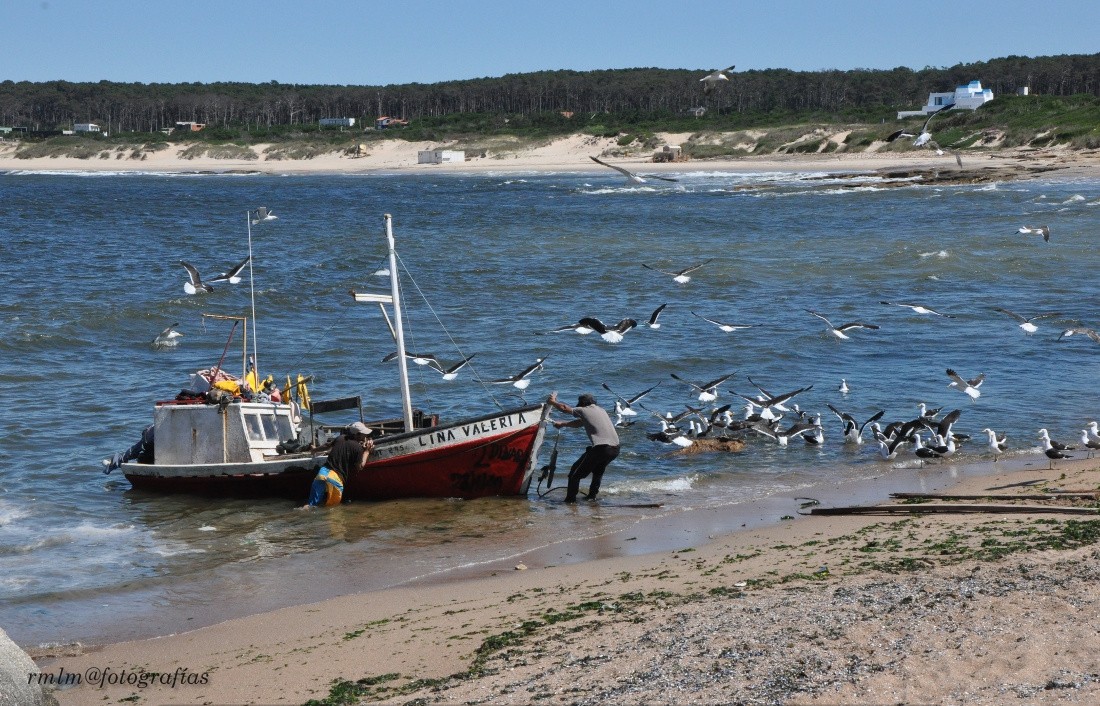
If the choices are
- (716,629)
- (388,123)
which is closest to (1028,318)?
(716,629)

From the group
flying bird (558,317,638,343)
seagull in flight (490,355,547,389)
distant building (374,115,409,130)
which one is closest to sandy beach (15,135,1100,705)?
seagull in flight (490,355,547,389)

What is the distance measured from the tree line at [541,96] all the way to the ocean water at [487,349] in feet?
260

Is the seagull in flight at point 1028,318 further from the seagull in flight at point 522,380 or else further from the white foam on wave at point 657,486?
the white foam on wave at point 657,486

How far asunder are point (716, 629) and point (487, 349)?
17.4 metres

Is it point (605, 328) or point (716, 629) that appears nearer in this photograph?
point (716, 629)

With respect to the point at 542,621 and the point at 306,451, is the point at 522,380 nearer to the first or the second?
the point at 306,451

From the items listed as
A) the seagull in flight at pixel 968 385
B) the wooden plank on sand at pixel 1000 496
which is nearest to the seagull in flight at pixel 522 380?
the seagull in flight at pixel 968 385

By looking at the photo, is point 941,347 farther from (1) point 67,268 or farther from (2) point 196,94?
(2) point 196,94

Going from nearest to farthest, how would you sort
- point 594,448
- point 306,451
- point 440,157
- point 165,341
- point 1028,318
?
point 594,448 → point 306,451 → point 165,341 → point 1028,318 → point 440,157

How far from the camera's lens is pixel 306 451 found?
604 inches

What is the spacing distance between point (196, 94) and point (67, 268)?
6294 inches

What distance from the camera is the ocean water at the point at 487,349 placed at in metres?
12.5

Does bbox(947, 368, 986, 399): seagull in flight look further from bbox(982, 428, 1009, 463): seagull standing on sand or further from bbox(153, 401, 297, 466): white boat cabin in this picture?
bbox(153, 401, 297, 466): white boat cabin

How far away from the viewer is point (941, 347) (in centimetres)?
2359
